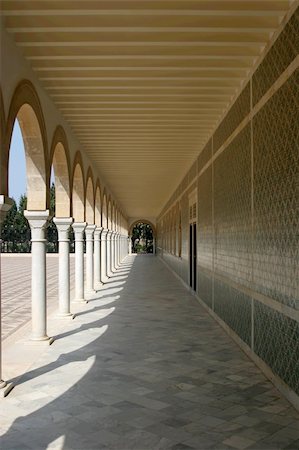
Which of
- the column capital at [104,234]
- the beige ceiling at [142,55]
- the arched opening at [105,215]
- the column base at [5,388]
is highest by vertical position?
the beige ceiling at [142,55]

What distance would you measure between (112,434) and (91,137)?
7.16 m

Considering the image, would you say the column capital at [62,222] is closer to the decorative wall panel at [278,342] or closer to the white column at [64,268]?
the white column at [64,268]

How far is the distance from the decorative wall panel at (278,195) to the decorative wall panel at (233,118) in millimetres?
716

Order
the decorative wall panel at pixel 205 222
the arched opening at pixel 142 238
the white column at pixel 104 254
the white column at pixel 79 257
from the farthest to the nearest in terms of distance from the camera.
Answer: the arched opening at pixel 142 238 < the white column at pixel 104 254 < the white column at pixel 79 257 < the decorative wall panel at pixel 205 222

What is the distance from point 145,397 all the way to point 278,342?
1.55 metres

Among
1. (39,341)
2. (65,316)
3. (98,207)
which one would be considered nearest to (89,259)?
(98,207)

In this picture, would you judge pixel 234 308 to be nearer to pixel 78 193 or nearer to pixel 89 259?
pixel 78 193

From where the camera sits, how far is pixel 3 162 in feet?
16.0

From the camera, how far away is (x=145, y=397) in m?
4.73

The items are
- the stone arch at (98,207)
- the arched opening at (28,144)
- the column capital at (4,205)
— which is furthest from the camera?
the stone arch at (98,207)

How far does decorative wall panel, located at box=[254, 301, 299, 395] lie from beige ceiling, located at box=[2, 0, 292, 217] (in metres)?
3.08

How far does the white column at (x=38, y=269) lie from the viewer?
697cm

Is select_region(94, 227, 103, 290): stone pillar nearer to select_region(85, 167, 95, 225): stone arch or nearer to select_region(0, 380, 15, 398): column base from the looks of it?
select_region(85, 167, 95, 225): stone arch

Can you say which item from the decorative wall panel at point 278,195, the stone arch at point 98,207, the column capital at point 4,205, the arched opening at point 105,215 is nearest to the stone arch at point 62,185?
the column capital at point 4,205
